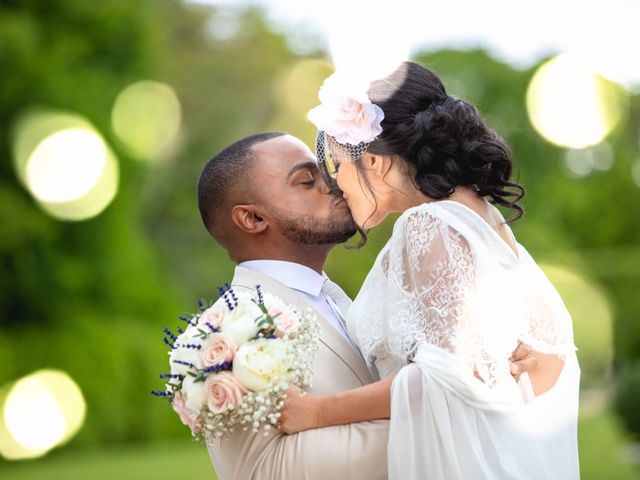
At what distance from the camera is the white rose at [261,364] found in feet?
11.1

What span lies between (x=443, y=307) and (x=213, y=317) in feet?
2.81

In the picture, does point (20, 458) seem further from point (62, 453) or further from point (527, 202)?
point (527, 202)

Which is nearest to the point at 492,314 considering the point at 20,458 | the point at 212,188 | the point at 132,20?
the point at 212,188

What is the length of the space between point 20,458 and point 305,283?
13863 mm

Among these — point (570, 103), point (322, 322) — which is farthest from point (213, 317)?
point (570, 103)

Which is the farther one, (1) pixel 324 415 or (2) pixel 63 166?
(2) pixel 63 166

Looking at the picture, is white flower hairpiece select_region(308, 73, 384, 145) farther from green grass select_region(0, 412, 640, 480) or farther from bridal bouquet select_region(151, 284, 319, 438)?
green grass select_region(0, 412, 640, 480)

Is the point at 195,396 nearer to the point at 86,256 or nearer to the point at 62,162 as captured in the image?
the point at 62,162

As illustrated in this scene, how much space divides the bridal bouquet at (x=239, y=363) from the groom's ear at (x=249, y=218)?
709 mm

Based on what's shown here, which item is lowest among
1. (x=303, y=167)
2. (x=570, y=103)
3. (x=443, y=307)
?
(x=443, y=307)

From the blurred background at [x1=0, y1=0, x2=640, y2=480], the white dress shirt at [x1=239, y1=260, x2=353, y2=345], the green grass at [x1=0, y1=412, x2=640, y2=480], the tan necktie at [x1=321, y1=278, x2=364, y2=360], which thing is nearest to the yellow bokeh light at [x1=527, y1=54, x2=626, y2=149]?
the blurred background at [x1=0, y1=0, x2=640, y2=480]

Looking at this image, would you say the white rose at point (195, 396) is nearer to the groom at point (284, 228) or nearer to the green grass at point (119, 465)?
the groom at point (284, 228)

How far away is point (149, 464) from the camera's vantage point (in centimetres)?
1572

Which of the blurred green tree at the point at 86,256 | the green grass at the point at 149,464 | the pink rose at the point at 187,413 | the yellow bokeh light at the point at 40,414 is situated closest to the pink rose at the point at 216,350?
the pink rose at the point at 187,413
